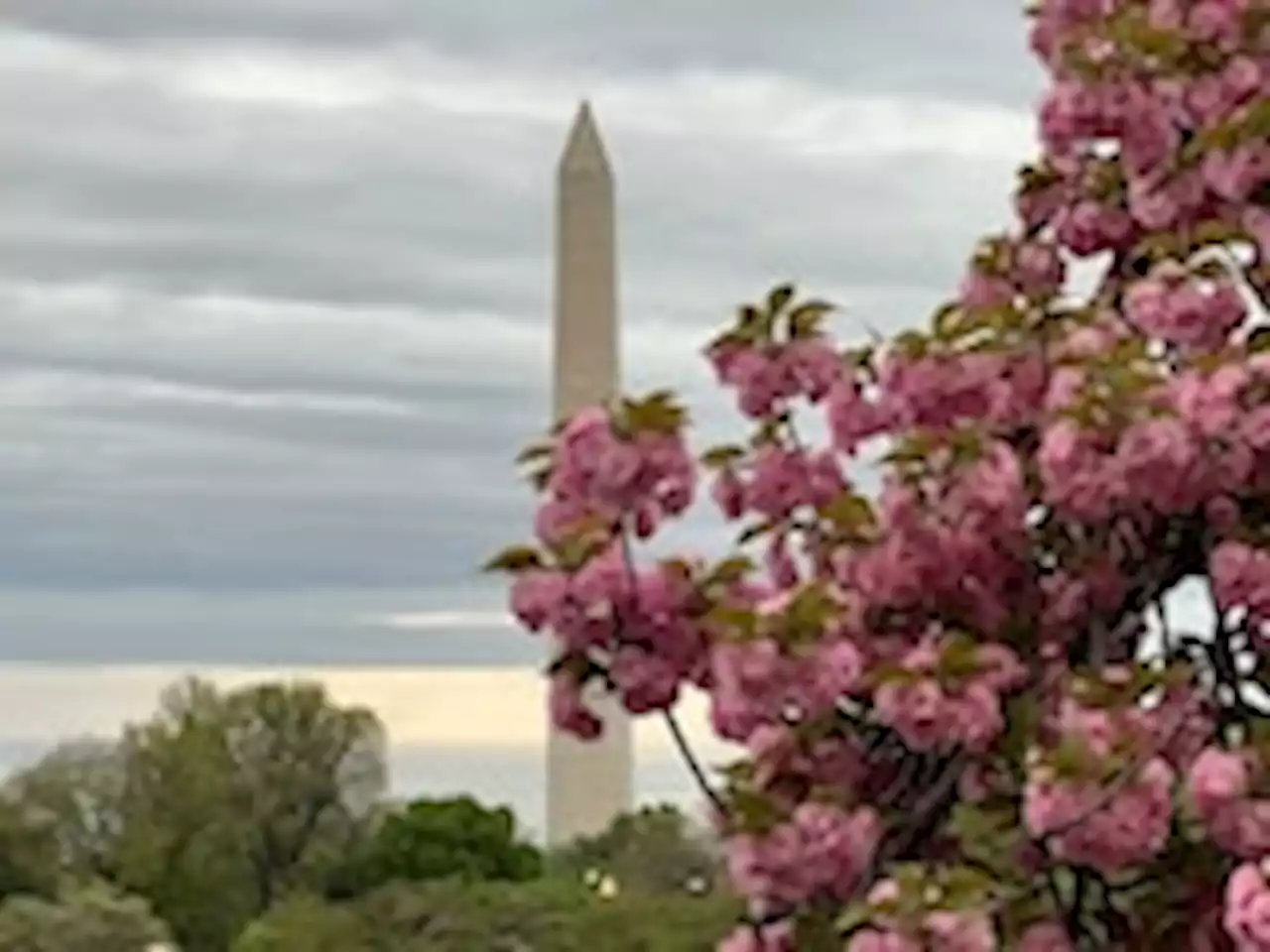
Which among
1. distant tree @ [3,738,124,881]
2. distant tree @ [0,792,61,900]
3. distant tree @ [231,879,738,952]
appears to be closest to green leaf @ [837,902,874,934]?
distant tree @ [231,879,738,952]

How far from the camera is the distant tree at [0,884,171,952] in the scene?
26.9 m

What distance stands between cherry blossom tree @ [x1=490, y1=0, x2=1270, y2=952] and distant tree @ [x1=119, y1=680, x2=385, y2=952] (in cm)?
2678

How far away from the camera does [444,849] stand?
1372 inches

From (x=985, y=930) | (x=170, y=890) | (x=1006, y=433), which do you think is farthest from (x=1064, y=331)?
(x=170, y=890)

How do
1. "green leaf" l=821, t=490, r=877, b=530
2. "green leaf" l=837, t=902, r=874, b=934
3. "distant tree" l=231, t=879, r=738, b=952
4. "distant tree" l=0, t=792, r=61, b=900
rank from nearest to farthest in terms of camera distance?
"green leaf" l=837, t=902, r=874, b=934 → "green leaf" l=821, t=490, r=877, b=530 → "distant tree" l=231, t=879, r=738, b=952 → "distant tree" l=0, t=792, r=61, b=900

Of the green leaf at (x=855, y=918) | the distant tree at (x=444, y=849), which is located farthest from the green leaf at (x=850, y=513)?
the distant tree at (x=444, y=849)

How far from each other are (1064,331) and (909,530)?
34 cm

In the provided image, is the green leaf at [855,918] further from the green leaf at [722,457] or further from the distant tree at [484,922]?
the distant tree at [484,922]

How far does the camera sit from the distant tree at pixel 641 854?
25.4 meters

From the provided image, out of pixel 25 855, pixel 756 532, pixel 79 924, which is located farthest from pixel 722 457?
pixel 25 855

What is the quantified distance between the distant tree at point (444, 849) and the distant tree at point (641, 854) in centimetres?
81

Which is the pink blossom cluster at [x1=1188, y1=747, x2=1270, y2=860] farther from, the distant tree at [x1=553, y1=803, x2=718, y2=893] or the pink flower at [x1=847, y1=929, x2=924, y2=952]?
the distant tree at [x1=553, y1=803, x2=718, y2=893]

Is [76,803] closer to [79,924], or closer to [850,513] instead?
[79,924]

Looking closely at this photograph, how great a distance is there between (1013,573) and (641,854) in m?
24.0
